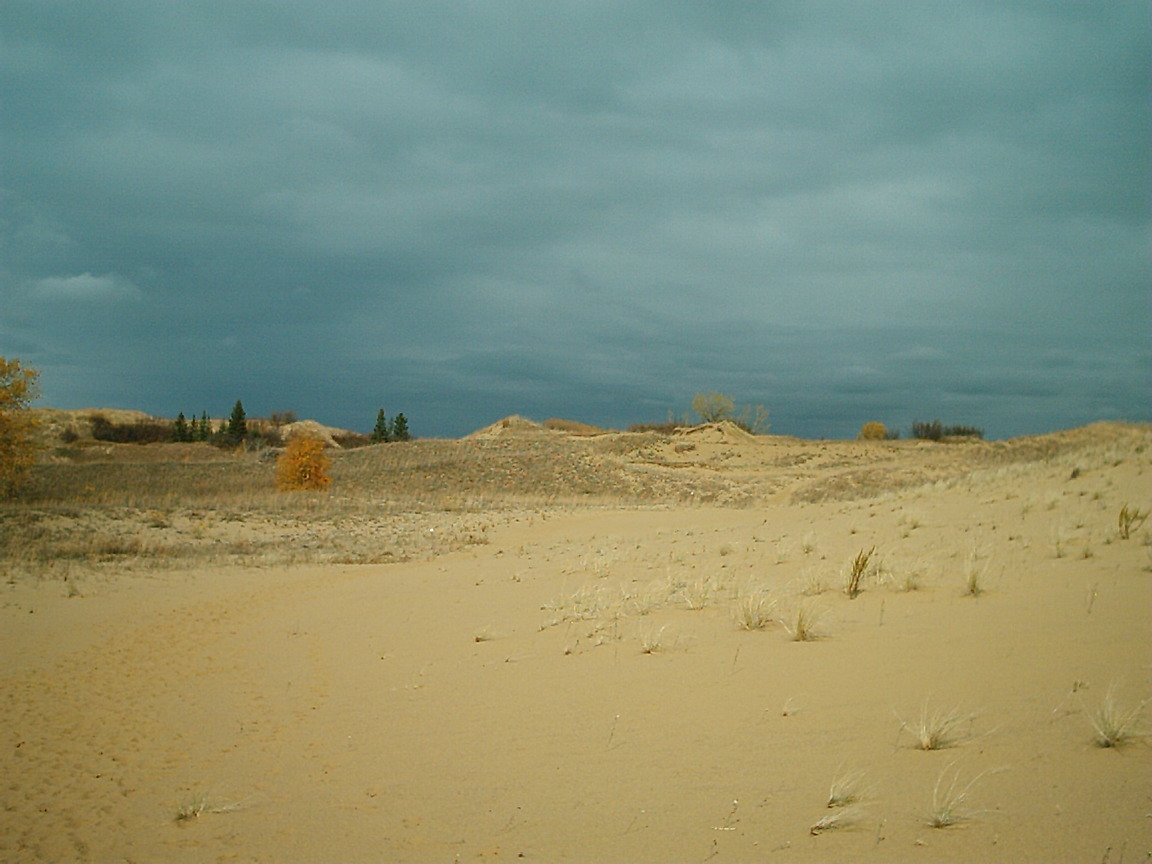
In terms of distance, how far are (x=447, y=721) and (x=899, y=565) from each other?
623 cm

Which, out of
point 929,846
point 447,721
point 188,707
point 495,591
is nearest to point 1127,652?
point 929,846

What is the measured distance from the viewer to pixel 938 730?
192 inches

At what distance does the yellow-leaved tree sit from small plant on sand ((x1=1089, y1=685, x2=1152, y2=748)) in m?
38.8

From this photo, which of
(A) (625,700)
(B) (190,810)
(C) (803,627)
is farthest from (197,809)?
(C) (803,627)

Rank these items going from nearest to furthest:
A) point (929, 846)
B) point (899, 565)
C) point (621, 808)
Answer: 1. point (929, 846)
2. point (621, 808)
3. point (899, 565)

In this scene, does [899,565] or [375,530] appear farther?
[375,530]

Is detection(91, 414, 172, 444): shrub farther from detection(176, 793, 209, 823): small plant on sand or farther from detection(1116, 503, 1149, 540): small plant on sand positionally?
detection(1116, 503, 1149, 540): small plant on sand

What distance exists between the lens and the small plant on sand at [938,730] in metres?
4.84

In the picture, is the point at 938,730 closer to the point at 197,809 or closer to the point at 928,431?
the point at 197,809

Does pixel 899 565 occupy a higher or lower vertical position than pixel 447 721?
higher

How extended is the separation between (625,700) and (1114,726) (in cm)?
353

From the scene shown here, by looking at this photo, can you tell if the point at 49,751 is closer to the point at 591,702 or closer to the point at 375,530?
the point at 591,702

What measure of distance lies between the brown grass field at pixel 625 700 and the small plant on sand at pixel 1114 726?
18mm

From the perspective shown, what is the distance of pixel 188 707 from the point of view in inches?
324
